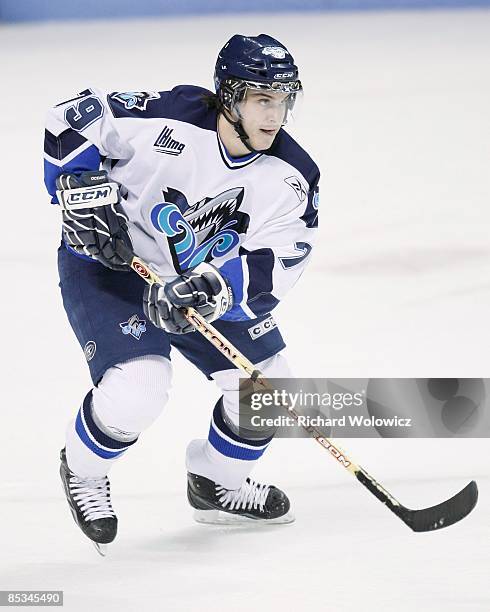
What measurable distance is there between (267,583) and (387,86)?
4613 millimetres

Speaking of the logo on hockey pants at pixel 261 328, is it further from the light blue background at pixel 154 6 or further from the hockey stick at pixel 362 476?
the light blue background at pixel 154 6

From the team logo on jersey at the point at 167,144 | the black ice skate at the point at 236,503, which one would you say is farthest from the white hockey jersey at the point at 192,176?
the black ice skate at the point at 236,503

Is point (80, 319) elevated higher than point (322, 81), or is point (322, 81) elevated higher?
point (80, 319)

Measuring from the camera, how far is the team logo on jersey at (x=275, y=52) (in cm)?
263

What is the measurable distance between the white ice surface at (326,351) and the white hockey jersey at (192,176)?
0.56 m

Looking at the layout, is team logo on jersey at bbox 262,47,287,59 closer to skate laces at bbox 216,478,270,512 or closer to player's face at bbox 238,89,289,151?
player's face at bbox 238,89,289,151

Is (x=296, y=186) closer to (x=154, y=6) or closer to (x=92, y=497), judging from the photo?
(x=92, y=497)

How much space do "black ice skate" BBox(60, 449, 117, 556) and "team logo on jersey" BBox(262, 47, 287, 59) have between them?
0.99 meters

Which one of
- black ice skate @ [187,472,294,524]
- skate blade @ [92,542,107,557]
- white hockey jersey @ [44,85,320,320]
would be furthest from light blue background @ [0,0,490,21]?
skate blade @ [92,542,107,557]

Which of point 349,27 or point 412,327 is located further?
point 349,27

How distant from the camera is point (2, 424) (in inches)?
129

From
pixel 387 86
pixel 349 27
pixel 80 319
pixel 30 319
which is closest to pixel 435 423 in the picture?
pixel 80 319

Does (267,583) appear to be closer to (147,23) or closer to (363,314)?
(363,314)

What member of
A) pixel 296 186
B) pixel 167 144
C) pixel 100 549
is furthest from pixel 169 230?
pixel 100 549
